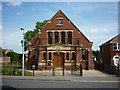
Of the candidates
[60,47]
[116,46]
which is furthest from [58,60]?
[116,46]

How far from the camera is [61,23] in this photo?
3103 cm

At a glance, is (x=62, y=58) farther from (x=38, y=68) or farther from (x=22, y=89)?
(x=22, y=89)

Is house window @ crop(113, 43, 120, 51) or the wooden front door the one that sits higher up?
house window @ crop(113, 43, 120, 51)

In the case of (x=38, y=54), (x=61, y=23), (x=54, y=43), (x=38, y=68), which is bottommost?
(x=38, y=68)

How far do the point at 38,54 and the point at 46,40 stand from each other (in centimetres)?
283

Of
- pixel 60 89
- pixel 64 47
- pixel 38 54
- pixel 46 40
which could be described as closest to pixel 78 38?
pixel 64 47

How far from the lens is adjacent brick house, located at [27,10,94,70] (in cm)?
2909

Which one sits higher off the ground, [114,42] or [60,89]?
[114,42]

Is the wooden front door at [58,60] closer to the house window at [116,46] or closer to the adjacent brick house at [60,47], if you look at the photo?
the adjacent brick house at [60,47]

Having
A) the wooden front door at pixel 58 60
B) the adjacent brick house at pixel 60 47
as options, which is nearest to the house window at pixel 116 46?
the adjacent brick house at pixel 60 47

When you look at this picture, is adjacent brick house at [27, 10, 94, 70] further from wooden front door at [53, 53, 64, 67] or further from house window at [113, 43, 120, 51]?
house window at [113, 43, 120, 51]

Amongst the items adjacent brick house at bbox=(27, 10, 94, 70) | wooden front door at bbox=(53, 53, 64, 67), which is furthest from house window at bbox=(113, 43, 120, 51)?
wooden front door at bbox=(53, 53, 64, 67)

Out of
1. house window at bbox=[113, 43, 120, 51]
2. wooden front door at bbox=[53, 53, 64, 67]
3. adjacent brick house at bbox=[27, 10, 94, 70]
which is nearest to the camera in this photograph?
adjacent brick house at bbox=[27, 10, 94, 70]

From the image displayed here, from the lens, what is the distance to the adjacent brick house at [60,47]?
29.1 meters
